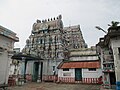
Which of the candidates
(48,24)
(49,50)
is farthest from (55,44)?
(48,24)

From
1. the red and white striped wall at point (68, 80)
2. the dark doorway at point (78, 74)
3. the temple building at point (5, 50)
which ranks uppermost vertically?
the temple building at point (5, 50)

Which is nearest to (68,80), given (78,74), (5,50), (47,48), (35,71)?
(78,74)

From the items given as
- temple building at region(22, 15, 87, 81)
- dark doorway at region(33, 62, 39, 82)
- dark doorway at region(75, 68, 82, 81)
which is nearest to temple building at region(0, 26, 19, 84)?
temple building at region(22, 15, 87, 81)

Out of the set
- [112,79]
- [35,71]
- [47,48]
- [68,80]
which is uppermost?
[47,48]

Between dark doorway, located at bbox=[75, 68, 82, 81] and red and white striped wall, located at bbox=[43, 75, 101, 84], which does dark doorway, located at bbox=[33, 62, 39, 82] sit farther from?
dark doorway, located at bbox=[75, 68, 82, 81]

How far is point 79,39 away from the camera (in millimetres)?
51094

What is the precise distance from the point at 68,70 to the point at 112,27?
1544cm

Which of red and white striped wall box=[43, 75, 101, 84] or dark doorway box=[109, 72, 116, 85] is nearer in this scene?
dark doorway box=[109, 72, 116, 85]

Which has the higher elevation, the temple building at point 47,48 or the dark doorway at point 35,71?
the temple building at point 47,48

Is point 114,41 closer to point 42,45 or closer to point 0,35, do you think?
point 0,35

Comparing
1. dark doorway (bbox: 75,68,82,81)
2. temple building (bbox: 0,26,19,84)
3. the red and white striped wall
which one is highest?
temple building (bbox: 0,26,19,84)

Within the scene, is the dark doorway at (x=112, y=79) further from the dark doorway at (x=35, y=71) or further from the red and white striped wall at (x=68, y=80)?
the dark doorway at (x=35, y=71)

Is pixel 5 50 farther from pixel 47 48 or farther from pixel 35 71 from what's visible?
pixel 47 48

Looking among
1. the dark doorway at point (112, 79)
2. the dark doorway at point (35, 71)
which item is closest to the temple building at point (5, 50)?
the dark doorway at point (112, 79)
